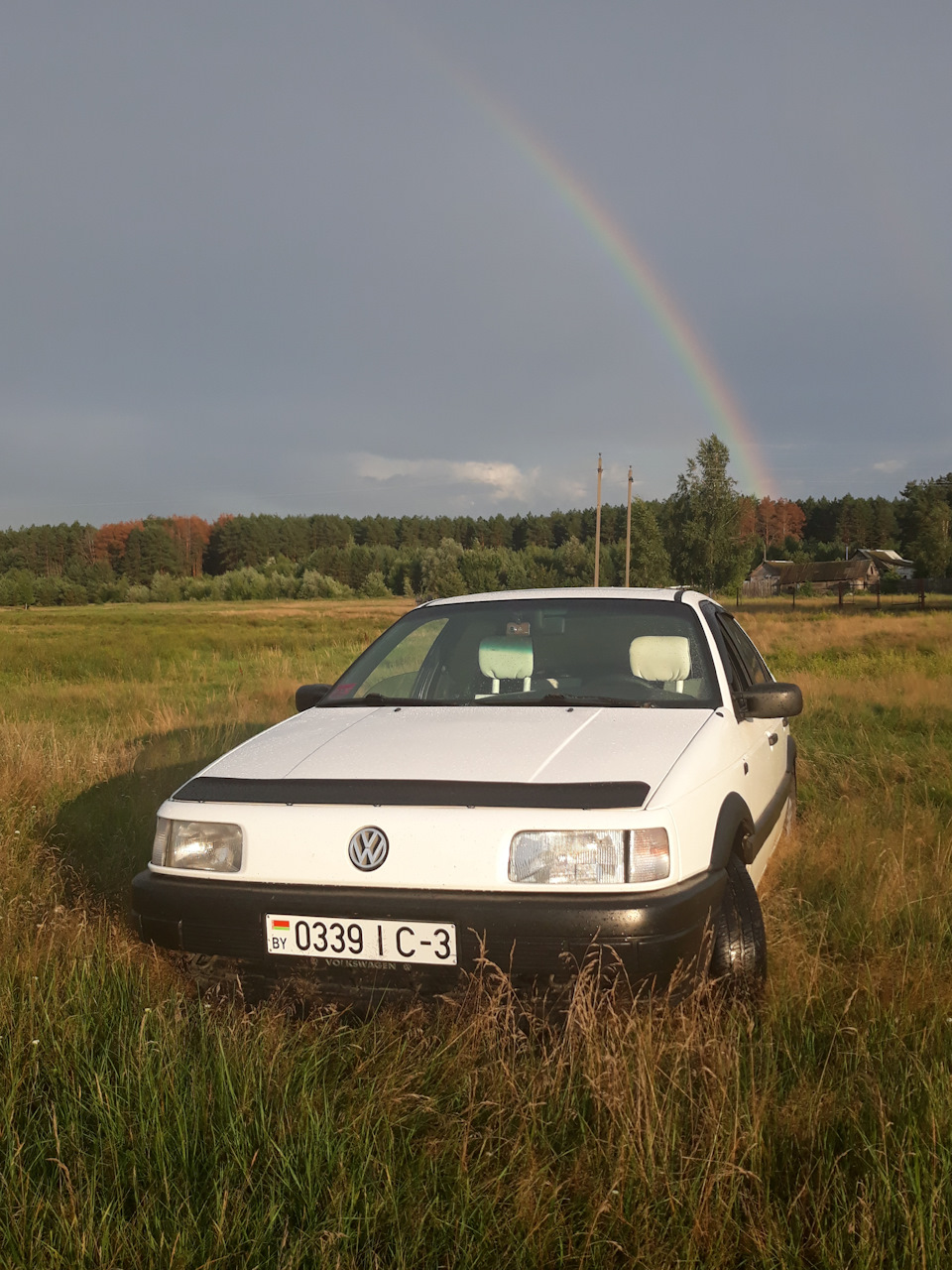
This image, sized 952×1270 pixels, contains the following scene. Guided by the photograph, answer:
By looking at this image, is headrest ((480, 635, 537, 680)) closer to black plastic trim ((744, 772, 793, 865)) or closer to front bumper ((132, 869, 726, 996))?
black plastic trim ((744, 772, 793, 865))

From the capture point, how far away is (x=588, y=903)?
244cm

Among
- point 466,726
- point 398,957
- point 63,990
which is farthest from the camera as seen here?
point 466,726

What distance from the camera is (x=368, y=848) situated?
102 inches

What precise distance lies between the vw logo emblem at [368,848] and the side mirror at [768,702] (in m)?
1.79

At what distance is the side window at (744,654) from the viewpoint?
456cm

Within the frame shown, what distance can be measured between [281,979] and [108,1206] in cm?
79

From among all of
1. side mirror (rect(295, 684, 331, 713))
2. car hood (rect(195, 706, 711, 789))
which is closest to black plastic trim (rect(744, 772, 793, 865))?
car hood (rect(195, 706, 711, 789))

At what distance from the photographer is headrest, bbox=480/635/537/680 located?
423 centimetres

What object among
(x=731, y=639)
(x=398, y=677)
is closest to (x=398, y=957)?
(x=398, y=677)

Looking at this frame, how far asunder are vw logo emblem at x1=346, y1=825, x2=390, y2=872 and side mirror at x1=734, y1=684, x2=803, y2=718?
1792 millimetres

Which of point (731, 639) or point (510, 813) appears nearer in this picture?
point (510, 813)

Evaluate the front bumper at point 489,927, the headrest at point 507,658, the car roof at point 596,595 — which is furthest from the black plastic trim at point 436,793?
the car roof at point 596,595

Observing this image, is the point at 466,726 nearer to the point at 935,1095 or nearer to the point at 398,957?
the point at 398,957

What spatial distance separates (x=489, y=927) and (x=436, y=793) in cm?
39
